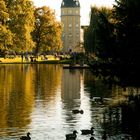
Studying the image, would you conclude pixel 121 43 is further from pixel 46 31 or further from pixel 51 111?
pixel 46 31

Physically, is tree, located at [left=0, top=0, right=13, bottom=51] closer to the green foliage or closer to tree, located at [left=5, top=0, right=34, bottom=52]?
tree, located at [left=5, top=0, right=34, bottom=52]

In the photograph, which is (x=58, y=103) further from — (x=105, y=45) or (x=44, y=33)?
(x=44, y=33)

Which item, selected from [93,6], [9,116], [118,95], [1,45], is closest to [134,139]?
[9,116]

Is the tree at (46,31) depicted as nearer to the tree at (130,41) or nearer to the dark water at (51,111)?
the dark water at (51,111)

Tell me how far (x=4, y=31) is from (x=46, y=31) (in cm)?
3547

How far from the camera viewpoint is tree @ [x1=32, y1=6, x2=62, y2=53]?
12662 centimetres

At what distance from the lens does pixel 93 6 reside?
104438 mm

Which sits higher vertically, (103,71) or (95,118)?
(103,71)

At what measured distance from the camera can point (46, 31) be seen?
12812 centimetres

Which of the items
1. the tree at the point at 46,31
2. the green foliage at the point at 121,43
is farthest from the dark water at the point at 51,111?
the tree at the point at 46,31

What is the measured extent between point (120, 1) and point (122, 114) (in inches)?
233

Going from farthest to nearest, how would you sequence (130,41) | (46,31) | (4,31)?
(46,31) < (4,31) < (130,41)

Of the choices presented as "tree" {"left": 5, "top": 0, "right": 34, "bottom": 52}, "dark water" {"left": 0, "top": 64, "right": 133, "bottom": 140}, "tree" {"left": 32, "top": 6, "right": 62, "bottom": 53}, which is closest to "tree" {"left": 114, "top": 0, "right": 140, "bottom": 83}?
"dark water" {"left": 0, "top": 64, "right": 133, "bottom": 140}

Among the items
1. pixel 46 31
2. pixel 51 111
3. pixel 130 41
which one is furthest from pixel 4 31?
pixel 130 41
